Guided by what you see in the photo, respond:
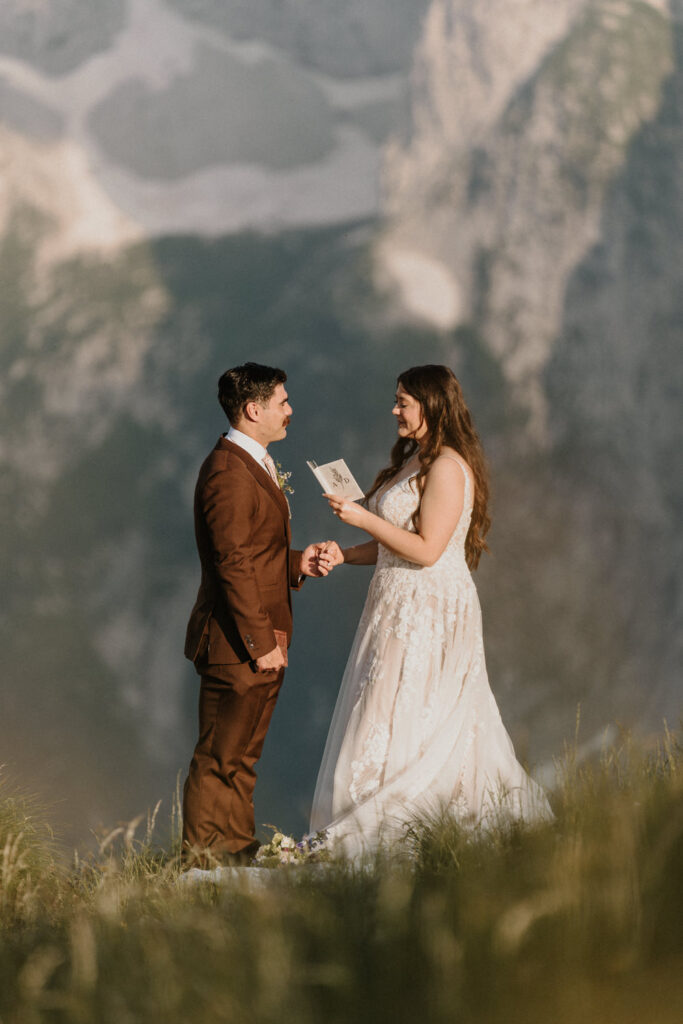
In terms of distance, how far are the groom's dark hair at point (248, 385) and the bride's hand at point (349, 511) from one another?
0.49 metres

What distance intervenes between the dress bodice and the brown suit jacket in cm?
39

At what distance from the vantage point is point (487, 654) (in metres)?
5.88

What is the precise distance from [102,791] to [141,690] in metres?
0.60

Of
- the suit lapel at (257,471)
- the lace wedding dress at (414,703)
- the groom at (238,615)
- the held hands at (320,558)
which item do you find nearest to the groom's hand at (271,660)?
the groom at (238,615)

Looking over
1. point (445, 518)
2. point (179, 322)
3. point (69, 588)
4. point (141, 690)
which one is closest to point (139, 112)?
point (179, 322)

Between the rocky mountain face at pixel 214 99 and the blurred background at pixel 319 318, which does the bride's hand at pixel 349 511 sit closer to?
the blurred background at pixel 319 318

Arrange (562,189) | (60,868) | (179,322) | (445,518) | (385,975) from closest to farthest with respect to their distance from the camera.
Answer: (385,975), (445,518), (60,868), (562,189), (179,322)

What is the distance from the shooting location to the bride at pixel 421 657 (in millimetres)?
3521

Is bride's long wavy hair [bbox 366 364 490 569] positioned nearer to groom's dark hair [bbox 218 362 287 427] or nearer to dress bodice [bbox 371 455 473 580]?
dress bodice [bbox 371 455 473 580]

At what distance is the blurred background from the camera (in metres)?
5.87

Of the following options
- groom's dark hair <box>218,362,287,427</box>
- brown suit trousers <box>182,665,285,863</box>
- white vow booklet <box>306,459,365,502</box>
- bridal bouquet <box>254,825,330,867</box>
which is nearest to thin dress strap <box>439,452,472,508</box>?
white vow booklet <box>306,459,365,502</box>

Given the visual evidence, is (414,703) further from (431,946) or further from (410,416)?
(431,946)

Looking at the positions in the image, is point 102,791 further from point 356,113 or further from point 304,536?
point 356,113

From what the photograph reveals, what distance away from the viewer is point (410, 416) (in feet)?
12.2
